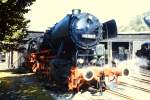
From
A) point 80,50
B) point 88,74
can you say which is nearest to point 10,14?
point 88,74

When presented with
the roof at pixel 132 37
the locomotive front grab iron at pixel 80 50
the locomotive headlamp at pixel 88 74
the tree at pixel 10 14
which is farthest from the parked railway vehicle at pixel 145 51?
the tree at pixel 10 14

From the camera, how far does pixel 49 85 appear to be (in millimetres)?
14852

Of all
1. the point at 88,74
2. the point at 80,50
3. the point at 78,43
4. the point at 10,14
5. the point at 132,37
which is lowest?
the point at 88,74

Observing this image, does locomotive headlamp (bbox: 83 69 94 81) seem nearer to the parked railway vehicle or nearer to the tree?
the tree

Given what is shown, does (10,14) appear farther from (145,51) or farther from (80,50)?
(145,51)

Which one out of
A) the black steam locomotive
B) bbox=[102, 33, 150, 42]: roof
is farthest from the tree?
bbox=[102, 33, 150, 42]: roof

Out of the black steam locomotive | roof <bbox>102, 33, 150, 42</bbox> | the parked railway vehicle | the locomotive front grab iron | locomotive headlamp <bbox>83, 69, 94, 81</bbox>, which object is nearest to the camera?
locomotive headlamp <bbox>83, 69, 94, 81</bbox>

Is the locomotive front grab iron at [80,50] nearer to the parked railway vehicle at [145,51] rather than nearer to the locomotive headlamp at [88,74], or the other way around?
the locomotive headlamp at [88,74]

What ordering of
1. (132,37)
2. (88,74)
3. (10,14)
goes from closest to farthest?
(10,14), (88,74), (132,37)

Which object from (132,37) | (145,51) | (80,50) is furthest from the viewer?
(132,37)

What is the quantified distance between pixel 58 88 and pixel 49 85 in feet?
3.27

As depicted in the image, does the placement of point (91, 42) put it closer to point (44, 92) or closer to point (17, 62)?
point (44, 92)

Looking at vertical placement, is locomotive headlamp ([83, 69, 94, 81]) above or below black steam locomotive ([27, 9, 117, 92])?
below

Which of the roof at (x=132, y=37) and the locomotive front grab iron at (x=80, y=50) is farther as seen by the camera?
the roof at (x=132, y=37)
